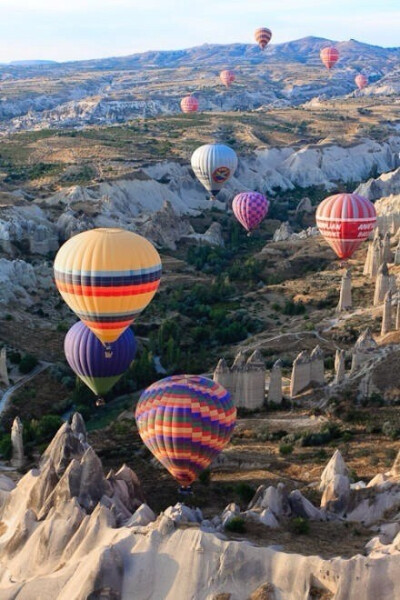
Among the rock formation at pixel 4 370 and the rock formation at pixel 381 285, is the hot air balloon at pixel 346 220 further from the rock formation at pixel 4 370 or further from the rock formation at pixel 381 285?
the rock formation at pixel 4 370

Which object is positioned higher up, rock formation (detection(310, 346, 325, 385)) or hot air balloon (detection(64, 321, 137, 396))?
hot air balloon (detection(64, 321, 137, 396))

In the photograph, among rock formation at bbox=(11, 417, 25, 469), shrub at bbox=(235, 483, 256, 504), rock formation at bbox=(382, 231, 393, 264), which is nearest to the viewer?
shrub at bbox=(235, 483, 256, 504)

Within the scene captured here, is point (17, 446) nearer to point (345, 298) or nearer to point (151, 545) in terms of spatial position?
point (151, 545)

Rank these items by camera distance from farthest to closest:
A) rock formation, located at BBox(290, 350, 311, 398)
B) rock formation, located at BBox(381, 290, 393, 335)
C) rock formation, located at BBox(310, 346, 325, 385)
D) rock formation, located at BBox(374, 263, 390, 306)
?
rock formation, located at BBox(374, 263, 390, 306), rock formation, located at BBox(381, 290, 393, 335), rock formation, located at BBox(310, 346, 325, 385), rock formation, located at BBox(290, 350, 311, 398)

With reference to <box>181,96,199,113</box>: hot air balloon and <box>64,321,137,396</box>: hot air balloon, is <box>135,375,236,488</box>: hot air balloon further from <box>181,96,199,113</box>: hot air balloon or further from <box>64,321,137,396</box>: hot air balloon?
<box>181,96,199,113</box>: hot air balloon

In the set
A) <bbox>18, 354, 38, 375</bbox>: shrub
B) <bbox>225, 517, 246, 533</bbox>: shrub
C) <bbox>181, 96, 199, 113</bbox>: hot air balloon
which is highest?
<bbox>181, 96, 199, 113</bbox>: hot air balloon

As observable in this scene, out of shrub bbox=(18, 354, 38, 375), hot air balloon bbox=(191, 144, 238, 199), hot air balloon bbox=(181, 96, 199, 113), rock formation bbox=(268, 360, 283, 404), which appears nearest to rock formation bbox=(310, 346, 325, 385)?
rock formation bbox=(268, 360, 283, 404)
